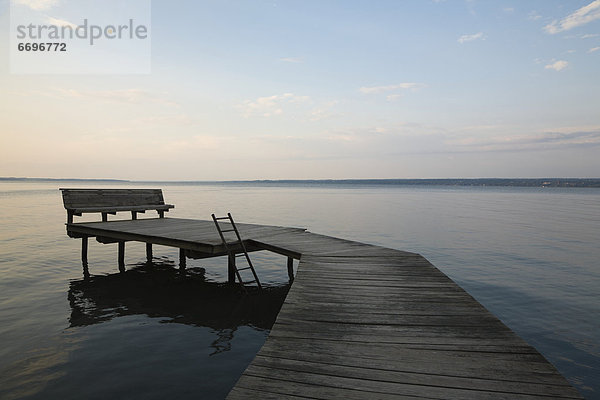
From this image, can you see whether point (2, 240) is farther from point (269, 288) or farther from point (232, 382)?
point (232, 382)

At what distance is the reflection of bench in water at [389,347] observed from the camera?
271cm

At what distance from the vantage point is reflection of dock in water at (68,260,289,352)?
7.38 meters

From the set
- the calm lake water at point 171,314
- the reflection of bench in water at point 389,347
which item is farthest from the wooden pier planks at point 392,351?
the calm lake water at point 171,314

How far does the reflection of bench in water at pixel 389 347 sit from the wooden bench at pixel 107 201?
8543mm

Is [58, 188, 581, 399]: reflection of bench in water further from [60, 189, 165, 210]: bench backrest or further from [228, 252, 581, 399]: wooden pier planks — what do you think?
[60, 189, 165, 210]: bench backrest

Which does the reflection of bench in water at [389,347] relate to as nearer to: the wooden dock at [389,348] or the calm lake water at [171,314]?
the wooden dock at [389,348]

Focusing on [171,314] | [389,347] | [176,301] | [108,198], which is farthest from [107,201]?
[389,347]

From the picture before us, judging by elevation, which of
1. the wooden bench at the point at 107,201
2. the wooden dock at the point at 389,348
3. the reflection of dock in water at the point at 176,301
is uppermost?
the wooden bench at the point at 107,201

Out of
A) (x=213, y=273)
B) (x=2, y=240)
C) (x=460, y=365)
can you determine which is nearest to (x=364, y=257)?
(x=460, y=365)

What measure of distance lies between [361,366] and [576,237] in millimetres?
21735

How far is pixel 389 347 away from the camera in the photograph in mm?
3447

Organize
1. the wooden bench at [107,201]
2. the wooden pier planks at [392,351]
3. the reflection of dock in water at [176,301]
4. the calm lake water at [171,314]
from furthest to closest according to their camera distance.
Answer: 1. the wooden bench at [107,201]
2. the reflection of dock in water at [176,301]
3. the calm lake water at [171,314]
4. the wooden pier planks at [392,351]

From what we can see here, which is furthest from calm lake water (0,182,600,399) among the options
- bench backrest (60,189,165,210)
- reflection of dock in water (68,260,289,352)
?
bench backrest (60,189,165,210)

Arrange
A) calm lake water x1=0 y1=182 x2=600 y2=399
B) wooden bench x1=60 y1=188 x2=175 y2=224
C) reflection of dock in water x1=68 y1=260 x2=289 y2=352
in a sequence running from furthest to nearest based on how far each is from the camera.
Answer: wooden bench x1=60 y1=188 x2=175 y2=224
reflection of dock in water x1=68 y1=260 x2=289 y2=352
calm lake water x1=0 y1=182 x2=600 y2=399
